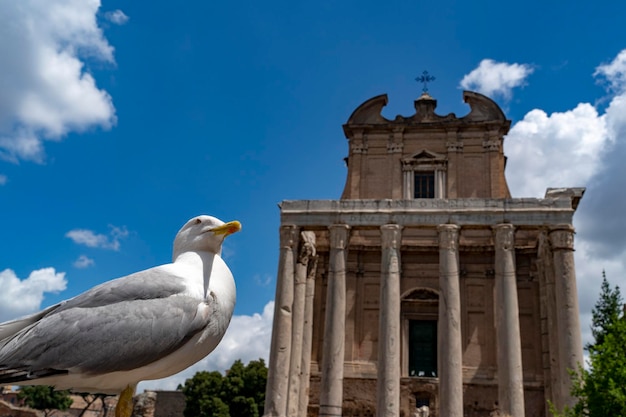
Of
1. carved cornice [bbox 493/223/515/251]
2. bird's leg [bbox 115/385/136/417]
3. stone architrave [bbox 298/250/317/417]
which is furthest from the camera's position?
stone architrave [bbox 298/250/317/417]

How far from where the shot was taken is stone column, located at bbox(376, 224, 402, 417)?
21.2m

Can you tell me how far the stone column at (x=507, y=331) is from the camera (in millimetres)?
20750

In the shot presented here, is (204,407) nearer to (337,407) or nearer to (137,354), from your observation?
(337,407)

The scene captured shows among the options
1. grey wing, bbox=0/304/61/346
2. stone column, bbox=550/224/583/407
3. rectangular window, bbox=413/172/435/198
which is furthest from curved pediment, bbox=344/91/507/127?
grey wing, bbox=0/304/61/346

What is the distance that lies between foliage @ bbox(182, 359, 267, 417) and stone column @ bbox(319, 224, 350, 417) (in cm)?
2131

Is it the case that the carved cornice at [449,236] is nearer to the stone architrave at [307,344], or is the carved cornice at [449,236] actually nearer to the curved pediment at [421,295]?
the curved pediment at [421,295]

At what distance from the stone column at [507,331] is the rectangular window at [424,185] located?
6.83 m

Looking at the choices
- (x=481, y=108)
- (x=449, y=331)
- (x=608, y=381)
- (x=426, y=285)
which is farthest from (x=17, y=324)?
(x=481, y=108)

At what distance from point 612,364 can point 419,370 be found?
12.6 m

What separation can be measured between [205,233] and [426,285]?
80.5ft

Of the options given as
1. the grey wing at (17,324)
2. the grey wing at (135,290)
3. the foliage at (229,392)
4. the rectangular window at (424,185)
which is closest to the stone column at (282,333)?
the rectangular window at (424,185)

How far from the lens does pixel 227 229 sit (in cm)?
423

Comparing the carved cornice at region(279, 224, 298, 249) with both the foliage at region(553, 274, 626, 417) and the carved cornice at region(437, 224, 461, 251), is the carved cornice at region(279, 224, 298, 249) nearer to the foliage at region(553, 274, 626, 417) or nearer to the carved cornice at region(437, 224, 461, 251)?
the carved cornice at region(437, 224, 461, 251)

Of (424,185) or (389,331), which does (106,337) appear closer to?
(389,331)
